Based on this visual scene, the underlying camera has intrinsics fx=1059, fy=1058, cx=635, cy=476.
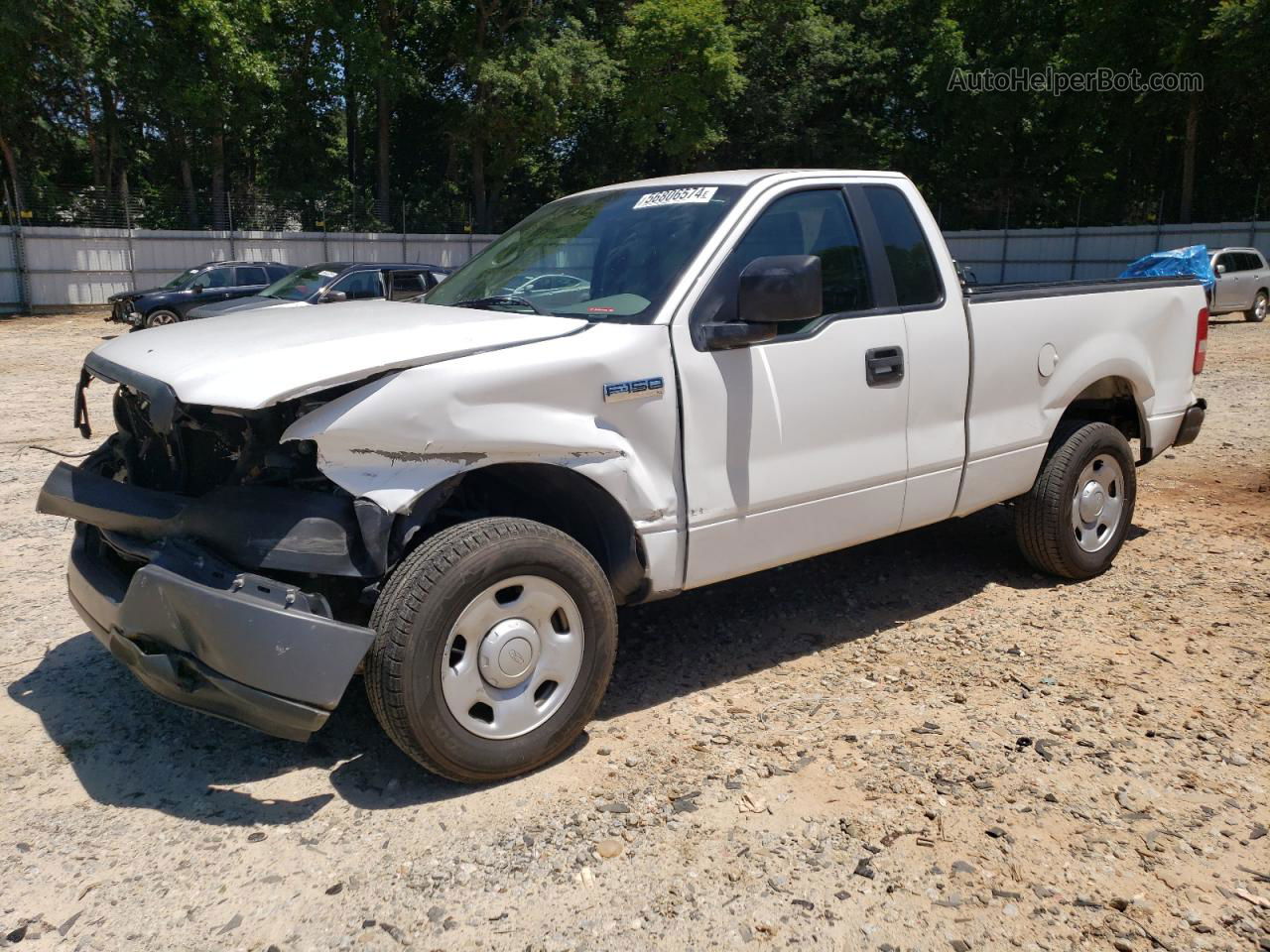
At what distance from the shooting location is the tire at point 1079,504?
5.25 metres

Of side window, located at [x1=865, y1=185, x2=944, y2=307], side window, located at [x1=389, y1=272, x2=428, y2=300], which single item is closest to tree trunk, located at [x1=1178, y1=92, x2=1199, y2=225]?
side window, located at [x1=389, y1=272, x2=428, y2=300]

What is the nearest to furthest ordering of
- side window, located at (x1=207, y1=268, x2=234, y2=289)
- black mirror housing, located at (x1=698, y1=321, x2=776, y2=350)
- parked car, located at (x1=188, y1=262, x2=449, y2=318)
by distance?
black mirror housing, located at (x1=698, y1=321, x2=776, y2=350)
parked car, located at (x1=188, y1=262, x2=449, y2=318)
side window, located at (x1=207, y1=268, x2=234, y2=289)

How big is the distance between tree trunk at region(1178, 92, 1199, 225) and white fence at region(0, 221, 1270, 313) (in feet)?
9.64

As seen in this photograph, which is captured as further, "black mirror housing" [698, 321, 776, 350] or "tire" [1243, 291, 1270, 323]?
"tire" [1243, 291, 1270, 323]

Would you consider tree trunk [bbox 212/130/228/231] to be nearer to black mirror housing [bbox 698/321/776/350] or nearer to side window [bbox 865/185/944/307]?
side window [bbox 865/185/944/307]

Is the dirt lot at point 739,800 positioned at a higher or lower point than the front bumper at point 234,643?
lower

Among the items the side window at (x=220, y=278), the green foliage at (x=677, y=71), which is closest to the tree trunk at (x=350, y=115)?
the green foliage at (x=677, y=71)

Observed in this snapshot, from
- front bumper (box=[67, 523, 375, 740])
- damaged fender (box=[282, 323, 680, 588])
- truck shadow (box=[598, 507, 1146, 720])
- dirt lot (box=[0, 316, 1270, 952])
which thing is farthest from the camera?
truck shadow (box=[598, 507, 1146, 720])

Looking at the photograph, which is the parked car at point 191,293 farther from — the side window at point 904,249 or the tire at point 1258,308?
the tire at point 1258,308

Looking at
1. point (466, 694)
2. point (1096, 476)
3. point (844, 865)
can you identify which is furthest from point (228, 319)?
point (1096, 476)

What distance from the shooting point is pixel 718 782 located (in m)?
3.52

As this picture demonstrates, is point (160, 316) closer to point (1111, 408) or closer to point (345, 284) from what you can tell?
point (345, 284)

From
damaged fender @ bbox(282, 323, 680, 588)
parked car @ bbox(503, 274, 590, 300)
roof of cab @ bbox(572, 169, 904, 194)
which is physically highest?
roof of cab @ bbox(572, 169, 904, 194)

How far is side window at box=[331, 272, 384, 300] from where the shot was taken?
52.9ft
